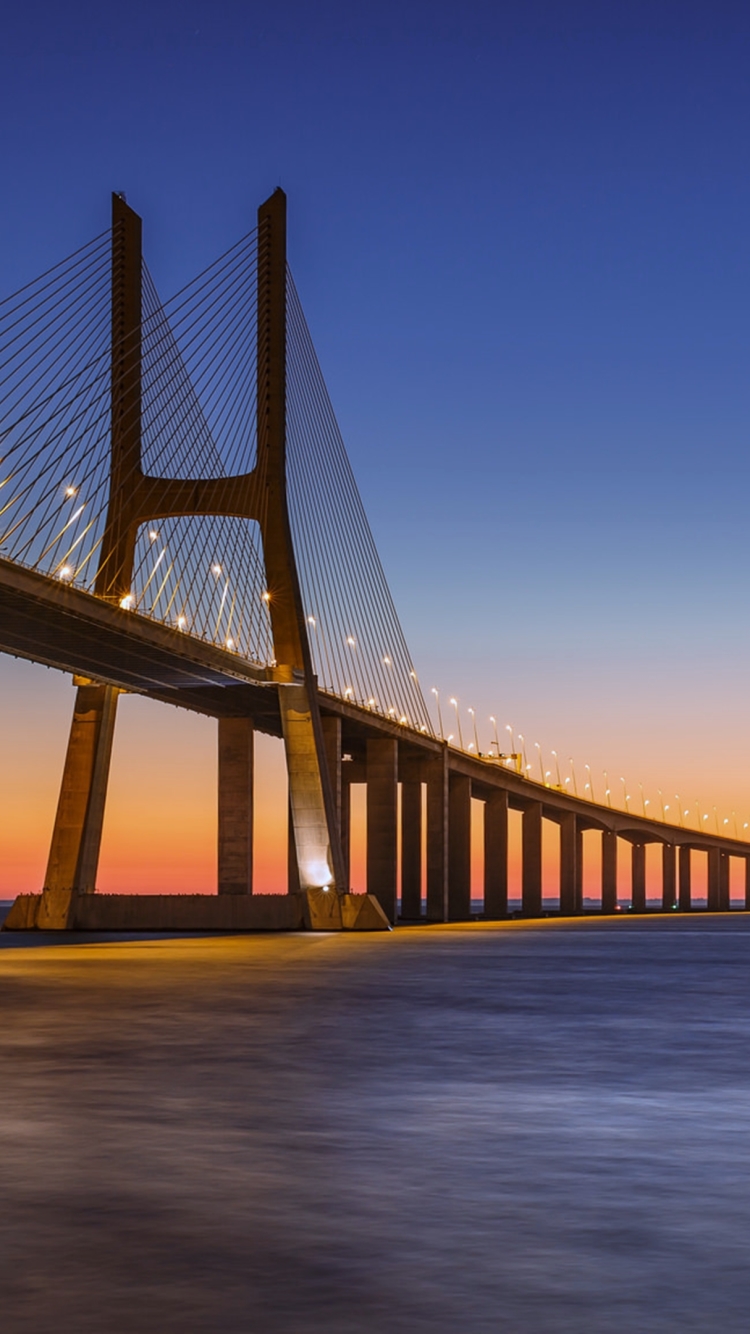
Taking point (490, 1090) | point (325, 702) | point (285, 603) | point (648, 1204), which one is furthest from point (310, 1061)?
point (325, 702)

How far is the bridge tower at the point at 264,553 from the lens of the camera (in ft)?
186

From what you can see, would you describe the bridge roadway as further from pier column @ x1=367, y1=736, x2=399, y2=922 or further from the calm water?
the calm water

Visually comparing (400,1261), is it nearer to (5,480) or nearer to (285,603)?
(5,480)

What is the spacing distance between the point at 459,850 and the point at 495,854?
14.1 meters

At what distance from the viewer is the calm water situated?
6.75m

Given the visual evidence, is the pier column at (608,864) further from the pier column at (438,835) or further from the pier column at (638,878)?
the pier column at (438,835)

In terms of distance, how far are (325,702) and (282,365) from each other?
55.1 ft

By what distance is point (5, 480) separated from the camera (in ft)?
137

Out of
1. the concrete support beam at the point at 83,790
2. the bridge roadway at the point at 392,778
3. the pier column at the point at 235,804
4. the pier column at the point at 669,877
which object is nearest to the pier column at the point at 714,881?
the bridge roadway at the point at 392,778

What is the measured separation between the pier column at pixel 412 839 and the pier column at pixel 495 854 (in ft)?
28.2

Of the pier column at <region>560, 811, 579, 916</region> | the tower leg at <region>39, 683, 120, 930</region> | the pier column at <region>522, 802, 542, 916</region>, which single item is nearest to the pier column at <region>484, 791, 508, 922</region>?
the pier column at <region>522, 802, 542, 916</region>

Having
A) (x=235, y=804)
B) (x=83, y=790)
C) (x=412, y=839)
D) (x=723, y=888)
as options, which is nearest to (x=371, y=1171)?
(x=83, y=790)

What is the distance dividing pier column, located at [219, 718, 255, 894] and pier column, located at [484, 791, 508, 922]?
166 ft

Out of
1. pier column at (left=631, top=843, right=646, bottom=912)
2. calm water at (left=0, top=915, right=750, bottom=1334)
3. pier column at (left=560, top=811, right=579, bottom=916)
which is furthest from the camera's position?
pier column at (left=631, top=843, right=646, bottom=912)
